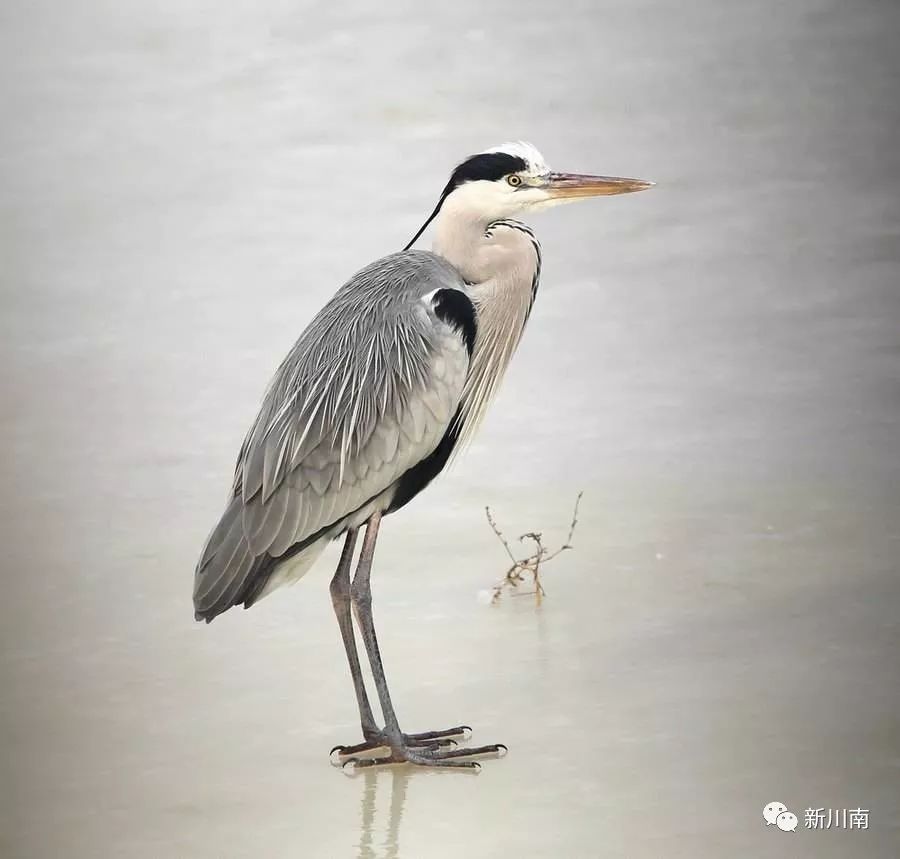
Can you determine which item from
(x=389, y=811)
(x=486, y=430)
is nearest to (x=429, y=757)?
(x=389, y=811)

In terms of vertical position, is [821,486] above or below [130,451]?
below

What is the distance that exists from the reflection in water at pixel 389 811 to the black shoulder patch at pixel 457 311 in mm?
884

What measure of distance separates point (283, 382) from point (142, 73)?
5.18m

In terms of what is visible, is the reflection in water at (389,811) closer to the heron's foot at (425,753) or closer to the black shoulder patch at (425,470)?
the heron's foot at (425,753)

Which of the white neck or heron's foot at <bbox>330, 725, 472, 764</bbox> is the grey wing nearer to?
the white neck

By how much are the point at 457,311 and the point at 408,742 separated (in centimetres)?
89

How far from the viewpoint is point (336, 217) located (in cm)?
689

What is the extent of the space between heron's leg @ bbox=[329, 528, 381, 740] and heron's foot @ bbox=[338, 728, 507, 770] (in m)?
0.05

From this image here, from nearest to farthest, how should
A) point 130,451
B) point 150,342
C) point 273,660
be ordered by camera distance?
point 273,660
point 130,451
point 150,342

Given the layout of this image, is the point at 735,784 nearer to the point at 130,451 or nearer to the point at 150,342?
the point at 130,451

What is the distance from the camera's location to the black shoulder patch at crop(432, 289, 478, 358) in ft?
11.1

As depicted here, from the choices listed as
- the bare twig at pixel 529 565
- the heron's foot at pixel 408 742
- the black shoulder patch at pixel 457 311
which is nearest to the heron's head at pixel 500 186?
the black shoulder patch at pixel 457 311

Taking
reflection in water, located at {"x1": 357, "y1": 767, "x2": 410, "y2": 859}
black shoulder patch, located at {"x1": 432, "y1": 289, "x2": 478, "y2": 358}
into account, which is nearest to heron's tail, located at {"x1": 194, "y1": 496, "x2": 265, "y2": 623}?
reflection in water, located at {"x1": 357, "y1": 767, "x2": 410, "y2": 859}

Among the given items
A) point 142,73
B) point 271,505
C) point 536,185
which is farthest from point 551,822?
point 142,73
